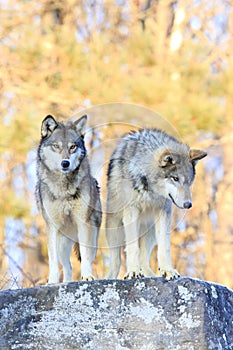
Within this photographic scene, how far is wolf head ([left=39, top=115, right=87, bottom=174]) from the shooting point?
23.9 ft

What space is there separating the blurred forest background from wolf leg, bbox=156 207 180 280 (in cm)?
463

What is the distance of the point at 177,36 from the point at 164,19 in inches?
56.4

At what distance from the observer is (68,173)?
7.32 meters

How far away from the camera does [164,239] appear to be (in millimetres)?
7145

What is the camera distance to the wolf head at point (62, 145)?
7281mm

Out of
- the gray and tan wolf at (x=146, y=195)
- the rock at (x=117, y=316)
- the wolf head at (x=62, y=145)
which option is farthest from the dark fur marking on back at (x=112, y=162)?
the rock at (x=117, y=316)

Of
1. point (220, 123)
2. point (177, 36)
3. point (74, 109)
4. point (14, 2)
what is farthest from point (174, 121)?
point (14, 2)

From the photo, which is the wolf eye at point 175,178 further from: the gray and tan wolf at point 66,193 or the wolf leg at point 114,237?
the gray and tan wolf at point 66,193

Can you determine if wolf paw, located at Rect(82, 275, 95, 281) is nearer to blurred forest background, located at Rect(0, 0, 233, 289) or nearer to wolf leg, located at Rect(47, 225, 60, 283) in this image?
wolf leg, located at Rect(47, 225, 60, 283)

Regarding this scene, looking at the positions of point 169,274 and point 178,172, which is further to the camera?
point 178,172

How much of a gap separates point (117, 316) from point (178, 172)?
161 centimetres

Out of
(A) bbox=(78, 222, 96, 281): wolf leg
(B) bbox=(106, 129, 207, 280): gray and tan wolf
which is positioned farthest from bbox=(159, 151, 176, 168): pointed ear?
(A) bbox=(78, 222, 96, 281): wolf leg

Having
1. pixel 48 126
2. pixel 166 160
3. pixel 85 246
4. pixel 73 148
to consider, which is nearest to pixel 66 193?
pixel 73 148

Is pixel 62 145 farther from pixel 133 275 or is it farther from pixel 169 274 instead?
pixel 169 274
